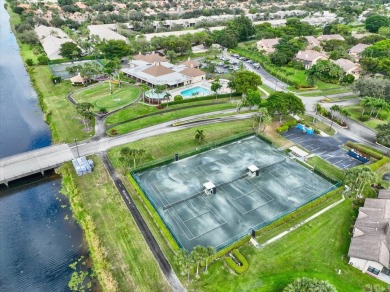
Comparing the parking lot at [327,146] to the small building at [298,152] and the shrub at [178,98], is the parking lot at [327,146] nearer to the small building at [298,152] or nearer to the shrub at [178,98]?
the small building at [298,152]

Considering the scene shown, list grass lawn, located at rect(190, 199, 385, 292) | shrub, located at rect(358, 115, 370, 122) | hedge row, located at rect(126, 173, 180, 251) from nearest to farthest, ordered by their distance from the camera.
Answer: grass lawn, located at rect(190, 199, 385, 292), hedge row, located at rect(126, 173, 180, 251), shrub, located at rect(358, 115, 370, 122)

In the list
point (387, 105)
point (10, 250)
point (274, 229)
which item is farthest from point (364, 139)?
point (10, 250)

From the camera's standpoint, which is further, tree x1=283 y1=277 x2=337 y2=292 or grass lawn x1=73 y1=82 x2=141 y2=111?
grass lawn x1=73 y1=82 x2=141 y2=111

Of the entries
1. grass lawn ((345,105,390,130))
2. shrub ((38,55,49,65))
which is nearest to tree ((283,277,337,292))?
grass lawn ((345,105,390,130))

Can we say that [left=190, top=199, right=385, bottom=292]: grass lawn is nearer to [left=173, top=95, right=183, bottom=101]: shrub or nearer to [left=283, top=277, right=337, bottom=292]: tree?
[left=283, top=277, right=337, bottom=292]: tree

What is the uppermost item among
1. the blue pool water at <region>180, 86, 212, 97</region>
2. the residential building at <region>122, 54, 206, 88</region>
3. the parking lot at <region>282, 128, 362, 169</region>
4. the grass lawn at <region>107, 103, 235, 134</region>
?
the residential building at <region>122, 54, 206, 88</region>

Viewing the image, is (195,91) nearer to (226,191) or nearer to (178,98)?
(178,98)

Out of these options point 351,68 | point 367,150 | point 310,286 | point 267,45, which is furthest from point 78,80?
point 351,68
